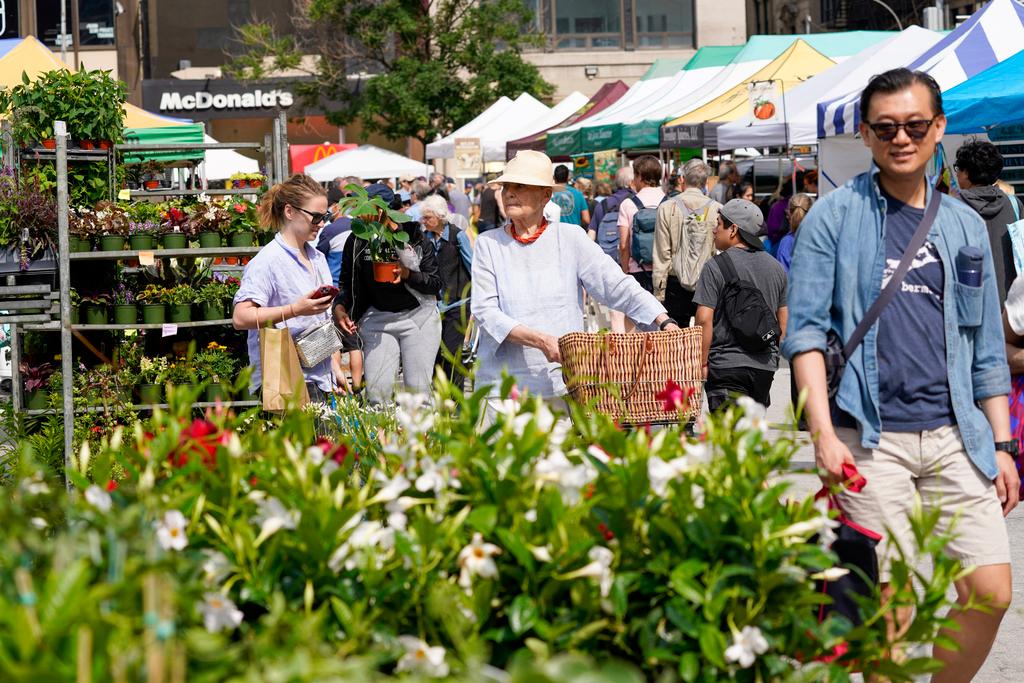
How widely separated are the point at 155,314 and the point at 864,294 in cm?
593

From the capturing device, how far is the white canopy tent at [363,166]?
3041cm

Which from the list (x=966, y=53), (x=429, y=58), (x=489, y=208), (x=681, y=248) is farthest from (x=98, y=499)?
(x=429, y=58)

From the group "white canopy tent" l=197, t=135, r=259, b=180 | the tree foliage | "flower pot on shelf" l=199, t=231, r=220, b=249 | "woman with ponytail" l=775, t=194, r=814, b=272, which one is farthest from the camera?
the tree foliage

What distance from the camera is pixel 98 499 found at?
267cm

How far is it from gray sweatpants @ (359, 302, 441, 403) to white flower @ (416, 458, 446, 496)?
480cm

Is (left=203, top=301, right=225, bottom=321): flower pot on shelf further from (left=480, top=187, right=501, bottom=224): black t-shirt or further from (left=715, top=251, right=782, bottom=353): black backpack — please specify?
(left=480, top=187, right=501, bottom=224): black t-shirt

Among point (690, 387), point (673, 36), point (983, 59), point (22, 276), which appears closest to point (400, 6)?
point (673, 36)

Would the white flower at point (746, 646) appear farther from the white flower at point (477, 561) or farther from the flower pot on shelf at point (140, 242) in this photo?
the flower pot on shelf at point (140, 242)

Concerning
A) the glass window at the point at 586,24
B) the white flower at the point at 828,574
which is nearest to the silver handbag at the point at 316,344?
the white flower at the point at 828,574

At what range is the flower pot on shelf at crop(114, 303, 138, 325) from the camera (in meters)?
8.85

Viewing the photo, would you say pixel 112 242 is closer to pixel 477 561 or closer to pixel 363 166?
pixel 477 561

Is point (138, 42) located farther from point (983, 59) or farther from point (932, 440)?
point (932, 440)

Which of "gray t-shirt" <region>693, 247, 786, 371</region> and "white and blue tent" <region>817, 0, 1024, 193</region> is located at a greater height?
"white and blue tent" <region>817, 0, 1024, 193</region>

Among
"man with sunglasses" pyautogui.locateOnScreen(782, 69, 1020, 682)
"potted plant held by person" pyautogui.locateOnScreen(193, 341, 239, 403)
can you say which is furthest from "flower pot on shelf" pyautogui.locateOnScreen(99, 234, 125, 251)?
"man with sunglasses" pyautogui.locateOnScreen(782, 69, 1020, 682)
